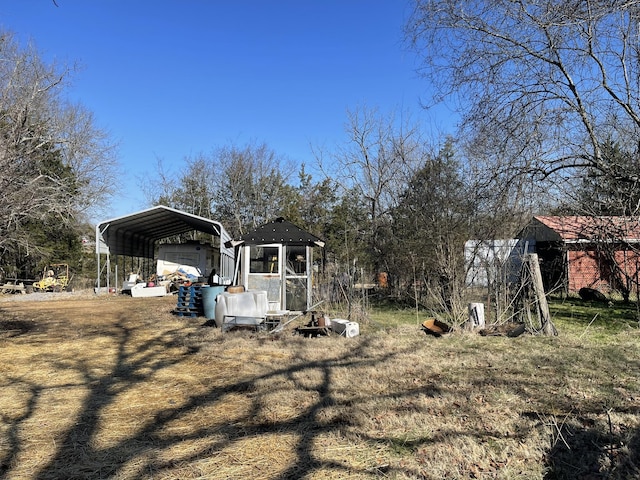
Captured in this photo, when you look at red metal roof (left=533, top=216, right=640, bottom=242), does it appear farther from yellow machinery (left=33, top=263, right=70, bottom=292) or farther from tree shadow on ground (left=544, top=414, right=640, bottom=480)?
yellow machinery (left=33, top=263, right=70, bottom=292)

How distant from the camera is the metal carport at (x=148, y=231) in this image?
17047 mm

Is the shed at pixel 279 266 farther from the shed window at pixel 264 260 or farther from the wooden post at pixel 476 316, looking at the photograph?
the wooden post at pixel 476 316

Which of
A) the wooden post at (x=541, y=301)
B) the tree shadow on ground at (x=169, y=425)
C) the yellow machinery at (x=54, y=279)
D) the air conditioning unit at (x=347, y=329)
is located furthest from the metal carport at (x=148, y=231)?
the wooden post at (x=541, y=301)

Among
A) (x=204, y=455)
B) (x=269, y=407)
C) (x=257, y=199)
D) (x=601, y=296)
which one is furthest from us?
(x=257, y=199)

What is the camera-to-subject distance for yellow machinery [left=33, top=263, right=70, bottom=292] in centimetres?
2302

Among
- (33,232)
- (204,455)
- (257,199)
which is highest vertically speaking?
(257,199)

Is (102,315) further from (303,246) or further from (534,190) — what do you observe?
(534,190)

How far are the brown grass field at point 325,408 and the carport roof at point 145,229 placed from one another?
28.5ft

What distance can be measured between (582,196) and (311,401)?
22.2ft

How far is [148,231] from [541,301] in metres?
19.3

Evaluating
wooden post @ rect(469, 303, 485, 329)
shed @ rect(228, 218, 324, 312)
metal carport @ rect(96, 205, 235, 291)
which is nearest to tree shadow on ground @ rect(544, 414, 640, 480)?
wooden post @ rect(469, 303, 485, 329)

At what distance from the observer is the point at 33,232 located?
75.9 ft

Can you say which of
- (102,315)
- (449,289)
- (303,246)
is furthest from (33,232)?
(449,289)

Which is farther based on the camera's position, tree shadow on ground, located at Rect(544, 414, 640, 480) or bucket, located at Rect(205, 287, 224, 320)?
bucket, located at Rect(205, 287, 224, 320)
